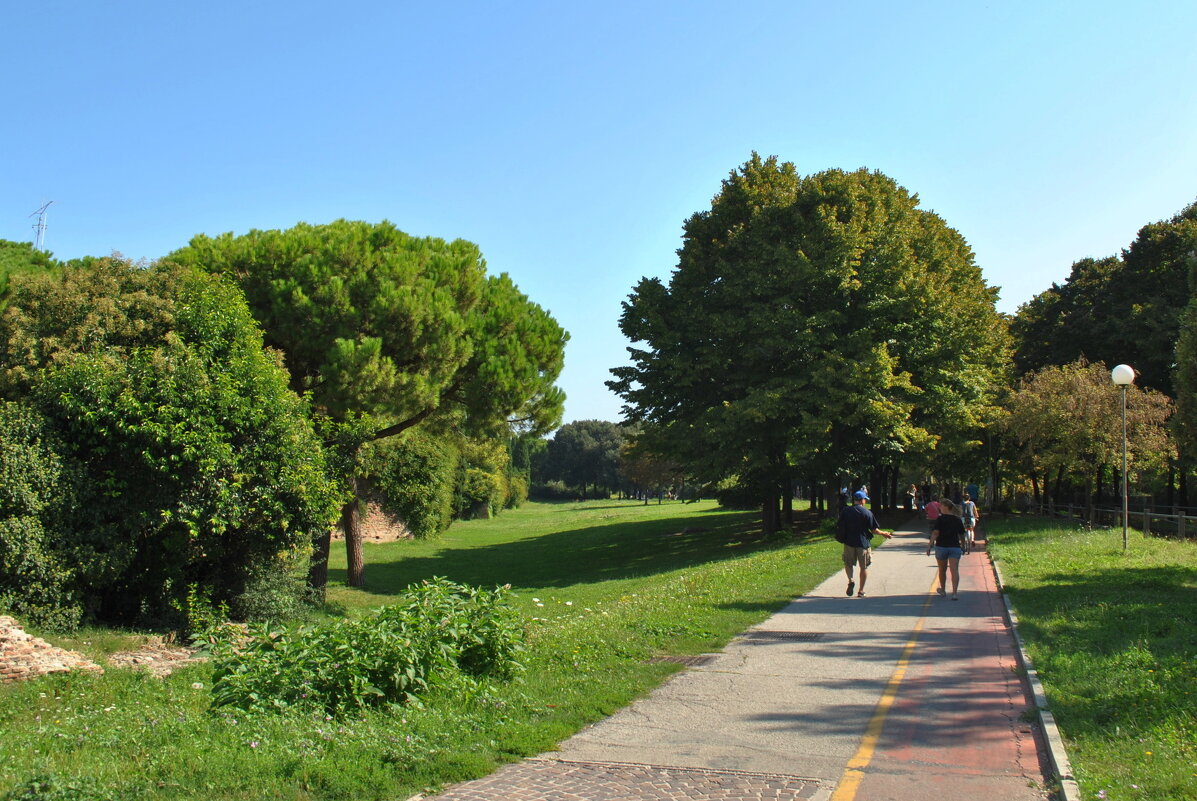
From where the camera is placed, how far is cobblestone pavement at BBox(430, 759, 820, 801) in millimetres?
5414

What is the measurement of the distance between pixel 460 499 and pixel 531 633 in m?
45.6

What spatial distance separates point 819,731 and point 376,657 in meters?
3.73

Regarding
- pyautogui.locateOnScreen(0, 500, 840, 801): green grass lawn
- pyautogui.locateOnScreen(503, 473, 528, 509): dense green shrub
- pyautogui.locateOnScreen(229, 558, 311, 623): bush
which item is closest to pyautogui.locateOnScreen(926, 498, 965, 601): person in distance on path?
pyautogui.locateOnScreen(0, 500, 840, 801): green grass lawn

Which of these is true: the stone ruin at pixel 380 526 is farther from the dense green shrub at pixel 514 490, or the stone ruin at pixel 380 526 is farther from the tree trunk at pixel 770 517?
the dense green shrub at pixel 514 490

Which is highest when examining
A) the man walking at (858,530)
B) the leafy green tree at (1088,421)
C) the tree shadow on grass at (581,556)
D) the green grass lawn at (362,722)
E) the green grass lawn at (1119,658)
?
the leafy green tree at (1088,421)

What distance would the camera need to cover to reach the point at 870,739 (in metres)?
6.63

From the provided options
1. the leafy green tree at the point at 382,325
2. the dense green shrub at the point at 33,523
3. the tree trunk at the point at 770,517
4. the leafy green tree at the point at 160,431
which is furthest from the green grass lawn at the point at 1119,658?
the dense green shrub at the point at 33,523

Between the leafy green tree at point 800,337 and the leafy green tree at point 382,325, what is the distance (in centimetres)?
634

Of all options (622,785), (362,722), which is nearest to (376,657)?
(362,722)

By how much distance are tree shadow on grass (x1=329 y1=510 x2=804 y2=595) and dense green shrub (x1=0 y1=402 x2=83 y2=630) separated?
32.5 feet

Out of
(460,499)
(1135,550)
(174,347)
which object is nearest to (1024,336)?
(1135,550)

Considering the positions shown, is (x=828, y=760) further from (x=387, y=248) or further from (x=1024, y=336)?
(x=1024, y=336)

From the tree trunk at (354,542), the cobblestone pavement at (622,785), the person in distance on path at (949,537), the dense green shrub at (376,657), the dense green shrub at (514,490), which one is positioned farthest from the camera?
the dense green shrub at (514,490)

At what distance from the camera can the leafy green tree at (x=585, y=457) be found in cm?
11862
